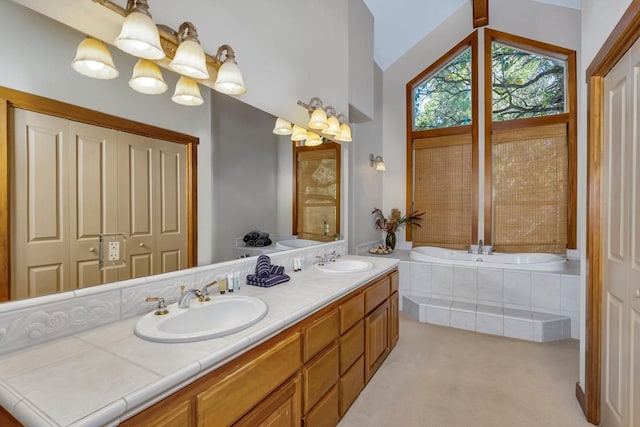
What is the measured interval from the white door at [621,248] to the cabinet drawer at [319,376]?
4.28ft

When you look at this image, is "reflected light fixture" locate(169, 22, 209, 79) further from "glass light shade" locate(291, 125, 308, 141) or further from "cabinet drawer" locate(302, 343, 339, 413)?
"cabinet drawer" locate(302, 343, 339, 413)

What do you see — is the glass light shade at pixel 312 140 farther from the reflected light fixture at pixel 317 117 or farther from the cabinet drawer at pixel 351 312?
the cabinet drawer at pixel 351 312

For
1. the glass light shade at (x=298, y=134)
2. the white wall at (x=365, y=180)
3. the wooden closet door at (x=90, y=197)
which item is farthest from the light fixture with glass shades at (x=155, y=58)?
the white wall at (x=365, y=180)

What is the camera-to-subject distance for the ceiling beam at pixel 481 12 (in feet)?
13.9

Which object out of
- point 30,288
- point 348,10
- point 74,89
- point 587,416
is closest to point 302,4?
point 348,10

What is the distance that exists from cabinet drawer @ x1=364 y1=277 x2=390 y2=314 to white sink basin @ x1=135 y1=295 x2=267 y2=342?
915mm

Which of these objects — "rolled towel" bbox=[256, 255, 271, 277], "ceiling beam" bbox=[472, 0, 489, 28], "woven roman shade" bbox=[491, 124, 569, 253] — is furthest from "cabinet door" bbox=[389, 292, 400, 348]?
"ceiling beam" bbox=[472, 0, 489, 28]

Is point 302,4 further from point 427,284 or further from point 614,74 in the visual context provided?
point 427,284

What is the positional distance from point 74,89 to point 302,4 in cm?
190

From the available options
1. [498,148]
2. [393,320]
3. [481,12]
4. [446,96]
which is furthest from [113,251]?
[481,12]

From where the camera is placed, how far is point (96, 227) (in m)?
1.19

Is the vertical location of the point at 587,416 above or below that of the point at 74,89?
below

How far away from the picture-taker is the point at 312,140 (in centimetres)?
264

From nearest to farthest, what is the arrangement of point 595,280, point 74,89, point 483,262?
point 74,89
point 595,280
point 483,262
